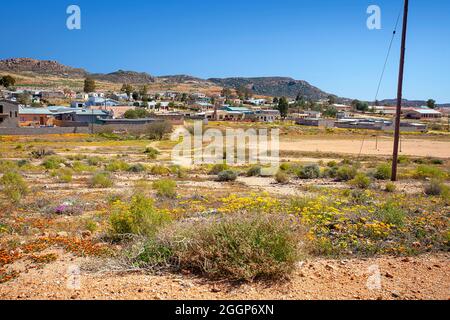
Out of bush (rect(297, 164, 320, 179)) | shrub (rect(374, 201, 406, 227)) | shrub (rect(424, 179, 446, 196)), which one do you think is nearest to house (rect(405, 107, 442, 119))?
bush (rect(297, 164, 320, 179))

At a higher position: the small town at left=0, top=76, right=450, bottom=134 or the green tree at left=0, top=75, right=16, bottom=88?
the green tree at left=0, top=75, right=16, bottom=88

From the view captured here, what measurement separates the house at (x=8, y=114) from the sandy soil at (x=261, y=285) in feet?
229

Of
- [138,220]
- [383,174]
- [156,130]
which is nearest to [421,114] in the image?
[156,130]

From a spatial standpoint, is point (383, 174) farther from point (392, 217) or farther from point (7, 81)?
point (7, 81)

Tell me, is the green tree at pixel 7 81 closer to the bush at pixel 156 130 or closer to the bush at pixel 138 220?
the bush at pixel 156 130

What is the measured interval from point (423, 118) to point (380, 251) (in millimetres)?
162882

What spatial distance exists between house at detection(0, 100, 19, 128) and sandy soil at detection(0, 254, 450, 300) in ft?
229

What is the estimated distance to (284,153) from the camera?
5150cm

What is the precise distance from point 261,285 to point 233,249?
77 cm

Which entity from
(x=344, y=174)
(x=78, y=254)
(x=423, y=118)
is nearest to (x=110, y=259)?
(x=78, y=254)

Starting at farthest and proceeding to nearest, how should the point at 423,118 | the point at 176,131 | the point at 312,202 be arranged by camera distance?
1. the point at 423,118
2. the point at 176,131
3. the point at 312,202

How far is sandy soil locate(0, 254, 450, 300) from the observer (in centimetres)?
594

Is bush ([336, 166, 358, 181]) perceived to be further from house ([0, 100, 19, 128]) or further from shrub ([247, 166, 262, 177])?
house ([0, 100, 19, 128])
